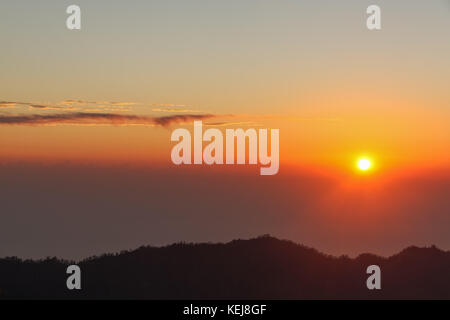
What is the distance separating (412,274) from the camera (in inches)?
998

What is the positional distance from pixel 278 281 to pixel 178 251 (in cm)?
415

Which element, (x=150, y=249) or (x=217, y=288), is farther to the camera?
(x=150, y=249)

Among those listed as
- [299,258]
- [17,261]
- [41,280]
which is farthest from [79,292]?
[299,258]

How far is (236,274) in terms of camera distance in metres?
24.5

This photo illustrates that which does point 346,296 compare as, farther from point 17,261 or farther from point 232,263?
point 17,261

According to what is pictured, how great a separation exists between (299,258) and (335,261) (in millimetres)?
1338

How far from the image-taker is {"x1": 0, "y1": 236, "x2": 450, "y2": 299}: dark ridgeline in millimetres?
22991

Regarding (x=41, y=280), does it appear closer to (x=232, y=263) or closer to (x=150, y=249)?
(x=150, y=249)

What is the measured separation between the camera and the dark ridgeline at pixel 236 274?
905 inches

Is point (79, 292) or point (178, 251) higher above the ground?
point (178, 251)

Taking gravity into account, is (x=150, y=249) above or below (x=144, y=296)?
above

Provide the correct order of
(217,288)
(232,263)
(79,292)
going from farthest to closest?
(232,263) < (217,288) < (79,292)

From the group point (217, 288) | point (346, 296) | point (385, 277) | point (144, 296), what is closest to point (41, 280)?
point (144, 296)

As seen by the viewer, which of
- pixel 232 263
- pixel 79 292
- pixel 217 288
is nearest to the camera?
pixel 79 292
